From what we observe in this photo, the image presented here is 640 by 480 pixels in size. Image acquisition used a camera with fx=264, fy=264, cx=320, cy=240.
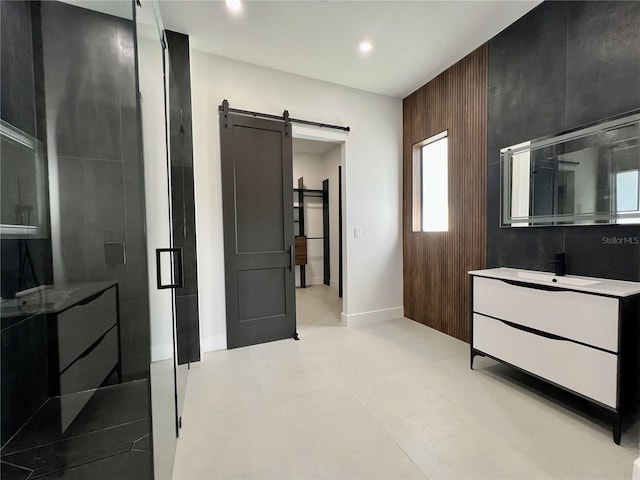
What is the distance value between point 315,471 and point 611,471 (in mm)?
1437

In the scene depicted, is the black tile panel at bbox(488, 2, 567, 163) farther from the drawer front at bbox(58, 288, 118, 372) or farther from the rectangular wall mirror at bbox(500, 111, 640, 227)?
the drawer front at bbox(58, 288, 118, 372)

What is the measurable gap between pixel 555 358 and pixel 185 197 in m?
3.06

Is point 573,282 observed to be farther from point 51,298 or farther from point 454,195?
point 51,298

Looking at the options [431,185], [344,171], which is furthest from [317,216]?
[431,185]

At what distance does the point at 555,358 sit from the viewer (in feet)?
5.52

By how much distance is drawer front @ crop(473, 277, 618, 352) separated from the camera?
146 centimetres

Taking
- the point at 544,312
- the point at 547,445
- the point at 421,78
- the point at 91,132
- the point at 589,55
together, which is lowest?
the point at 547,445

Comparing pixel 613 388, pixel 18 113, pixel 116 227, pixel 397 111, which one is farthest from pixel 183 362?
pixel 397 111

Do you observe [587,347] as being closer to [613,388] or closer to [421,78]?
[613,388]

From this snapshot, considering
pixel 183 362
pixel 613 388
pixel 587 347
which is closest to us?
pixel 613 388

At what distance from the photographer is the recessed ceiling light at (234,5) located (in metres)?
2.01

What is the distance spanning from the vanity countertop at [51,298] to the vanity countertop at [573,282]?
264 centimetres

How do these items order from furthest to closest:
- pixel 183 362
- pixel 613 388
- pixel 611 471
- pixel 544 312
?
1. pixel 183 362
2. pixel 544 312
3. pixel 613 388
4. pixel 611 471

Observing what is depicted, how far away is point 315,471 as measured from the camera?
1301mm
